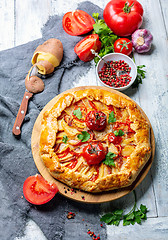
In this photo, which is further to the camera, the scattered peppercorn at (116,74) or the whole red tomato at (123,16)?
the whole red tomato at (123,16)

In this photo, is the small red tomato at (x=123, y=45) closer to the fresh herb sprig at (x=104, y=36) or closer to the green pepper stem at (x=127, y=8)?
the fresh herb sprig at (x=104, y=36)

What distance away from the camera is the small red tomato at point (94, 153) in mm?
4020

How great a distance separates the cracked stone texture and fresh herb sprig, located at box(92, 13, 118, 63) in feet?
1.16

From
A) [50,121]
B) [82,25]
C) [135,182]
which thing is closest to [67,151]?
[50,121]

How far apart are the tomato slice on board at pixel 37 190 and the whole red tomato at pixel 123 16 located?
2.76m

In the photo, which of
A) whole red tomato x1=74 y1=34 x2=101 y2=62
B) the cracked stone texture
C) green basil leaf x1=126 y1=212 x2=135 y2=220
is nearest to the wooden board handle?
the cracked stone texture

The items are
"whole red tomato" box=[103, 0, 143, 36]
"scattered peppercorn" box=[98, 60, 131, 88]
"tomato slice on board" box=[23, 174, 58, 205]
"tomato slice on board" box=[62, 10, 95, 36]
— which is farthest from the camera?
"tomato slice on board" box=[62, 10, 95, 36]

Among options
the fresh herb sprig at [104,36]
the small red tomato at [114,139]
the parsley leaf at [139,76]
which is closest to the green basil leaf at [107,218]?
the small red tomato at [114,139]

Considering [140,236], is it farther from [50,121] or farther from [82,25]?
[82,25]

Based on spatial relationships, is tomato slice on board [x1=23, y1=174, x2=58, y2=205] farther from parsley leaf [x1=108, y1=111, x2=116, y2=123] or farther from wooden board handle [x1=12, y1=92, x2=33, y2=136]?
parsley leaf [x1=108, y1=111, x2=116, y2=123]

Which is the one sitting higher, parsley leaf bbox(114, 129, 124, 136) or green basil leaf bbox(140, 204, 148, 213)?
parsley leaf bbox(114, 129, 124, 136)

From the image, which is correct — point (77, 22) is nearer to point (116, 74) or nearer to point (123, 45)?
point (123, 45)

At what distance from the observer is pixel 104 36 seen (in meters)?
5.14

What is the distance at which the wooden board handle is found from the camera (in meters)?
4.75
